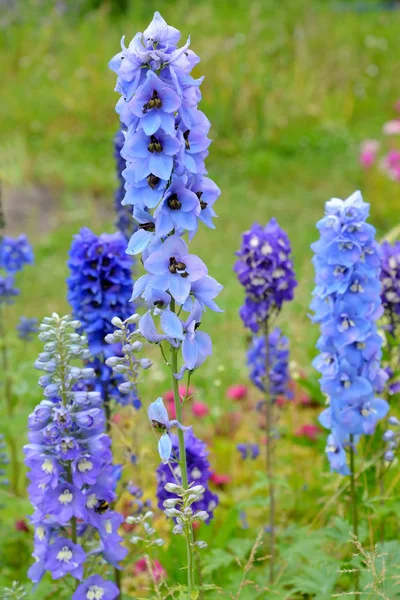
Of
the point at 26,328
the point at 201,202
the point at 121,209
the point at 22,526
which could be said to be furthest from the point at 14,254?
the point at 201,202

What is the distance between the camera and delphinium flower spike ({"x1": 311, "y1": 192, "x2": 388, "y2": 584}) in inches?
87.3

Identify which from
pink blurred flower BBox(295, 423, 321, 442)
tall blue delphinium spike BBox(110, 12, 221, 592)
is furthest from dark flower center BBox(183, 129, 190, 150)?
pink blurred flower BBox(295, 423, 321, 442)

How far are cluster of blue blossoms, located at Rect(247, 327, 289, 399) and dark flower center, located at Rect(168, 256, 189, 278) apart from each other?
1521mm

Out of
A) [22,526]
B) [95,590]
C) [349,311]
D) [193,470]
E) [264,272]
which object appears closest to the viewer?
[95,590]

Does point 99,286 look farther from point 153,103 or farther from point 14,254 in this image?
point 14,254

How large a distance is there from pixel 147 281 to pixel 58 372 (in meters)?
0.39

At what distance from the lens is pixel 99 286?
8.16 feet

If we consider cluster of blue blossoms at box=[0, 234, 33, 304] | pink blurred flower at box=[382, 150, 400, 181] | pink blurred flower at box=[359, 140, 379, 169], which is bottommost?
cluster of blue blossoms at box=[0, 234, 33, 304]

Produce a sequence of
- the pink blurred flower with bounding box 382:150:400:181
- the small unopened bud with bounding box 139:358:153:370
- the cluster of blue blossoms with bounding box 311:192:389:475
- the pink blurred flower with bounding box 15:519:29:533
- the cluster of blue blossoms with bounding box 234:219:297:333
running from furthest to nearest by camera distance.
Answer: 1. the pink blurred flower with bounding box 382:150:400:181
2. the pink blurred flower with bounding box 15:519:29:533
3. the cluster of blue blossoms with bounding box 234:219:297:333
4. the cluster of blue blossoms with bounding box 311:192:389:475
5. the small unopened bud with bounding box 139:358:153:370

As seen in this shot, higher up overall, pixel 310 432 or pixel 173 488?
pixel 310 432

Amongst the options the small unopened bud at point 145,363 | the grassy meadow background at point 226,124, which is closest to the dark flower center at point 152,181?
the small unopened bud at point 145,363

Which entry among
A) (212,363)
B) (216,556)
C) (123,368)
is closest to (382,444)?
(216,556)

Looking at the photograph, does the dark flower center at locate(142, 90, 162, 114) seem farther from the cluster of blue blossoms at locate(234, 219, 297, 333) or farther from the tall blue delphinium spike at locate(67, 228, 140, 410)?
the cluster of blue blossoms at locate(234, 219, 297, 333)

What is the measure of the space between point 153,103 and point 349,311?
0.93m
